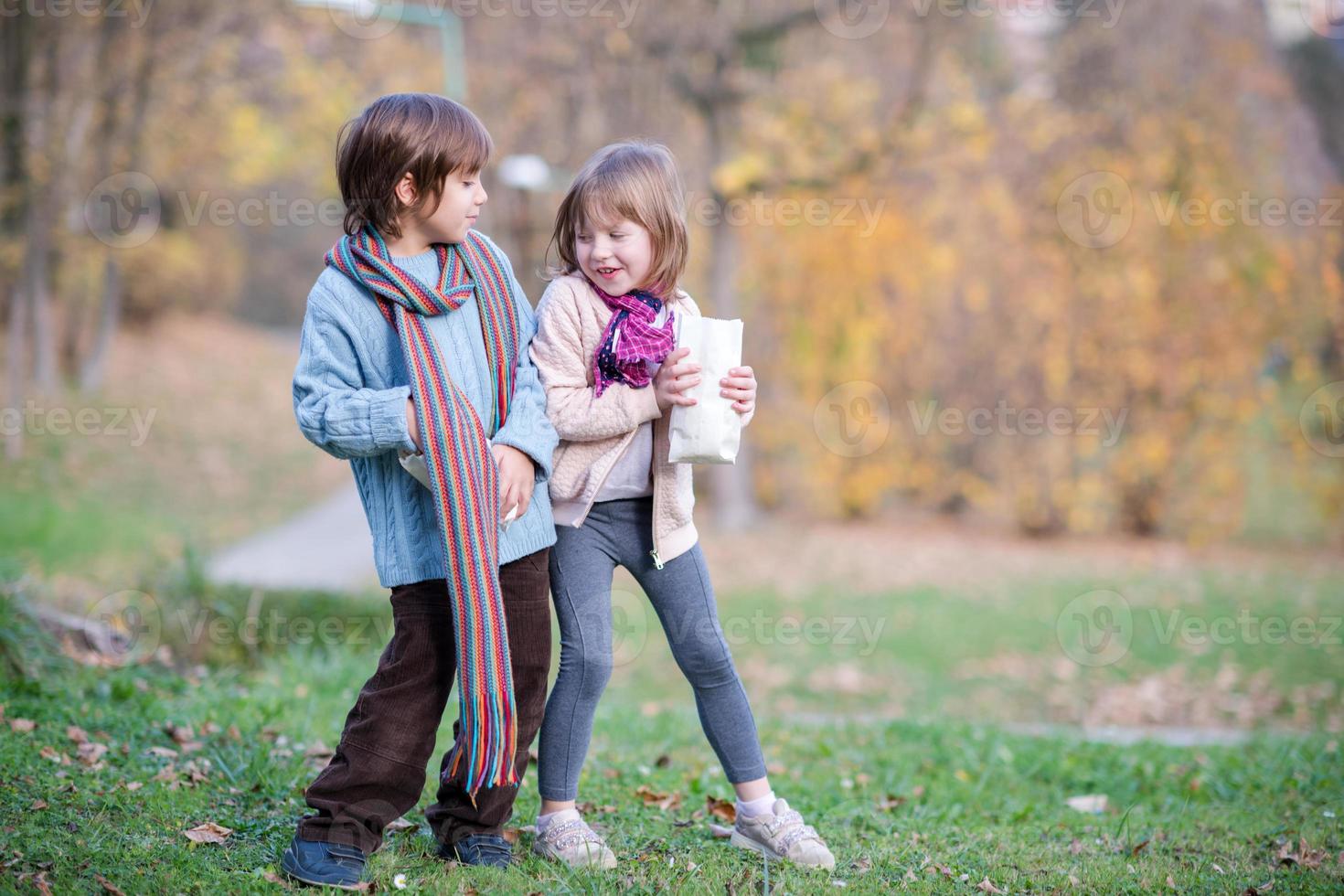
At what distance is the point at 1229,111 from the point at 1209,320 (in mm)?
2006

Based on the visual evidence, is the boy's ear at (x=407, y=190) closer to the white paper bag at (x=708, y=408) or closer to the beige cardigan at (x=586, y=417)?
the beige cardigan at (x=586, y=417)

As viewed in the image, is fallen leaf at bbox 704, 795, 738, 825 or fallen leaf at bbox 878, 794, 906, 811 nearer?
fallen leaf at bbox 704, 795, 738, 825

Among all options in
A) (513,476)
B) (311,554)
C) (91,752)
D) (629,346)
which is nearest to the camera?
(513,476)

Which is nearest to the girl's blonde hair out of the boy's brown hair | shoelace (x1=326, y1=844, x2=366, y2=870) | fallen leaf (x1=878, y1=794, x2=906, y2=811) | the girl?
the girl

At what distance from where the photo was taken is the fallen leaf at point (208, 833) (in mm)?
2592

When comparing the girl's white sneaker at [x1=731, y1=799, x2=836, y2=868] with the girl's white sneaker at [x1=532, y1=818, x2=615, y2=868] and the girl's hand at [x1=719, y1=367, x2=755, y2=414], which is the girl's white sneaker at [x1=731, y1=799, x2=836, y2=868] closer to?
the girl's white sneaker at [x1=532, y1=818, x2=615, y2=868]

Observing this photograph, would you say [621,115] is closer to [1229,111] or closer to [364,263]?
[1229,111]

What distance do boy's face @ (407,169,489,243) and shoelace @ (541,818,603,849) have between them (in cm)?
135

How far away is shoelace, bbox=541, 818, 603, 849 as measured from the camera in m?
2.61

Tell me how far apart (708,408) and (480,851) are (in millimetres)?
1109

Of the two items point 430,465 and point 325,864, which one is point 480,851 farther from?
point 430,465

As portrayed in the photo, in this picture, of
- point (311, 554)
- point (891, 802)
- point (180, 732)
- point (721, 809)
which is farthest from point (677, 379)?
point (311, 554)

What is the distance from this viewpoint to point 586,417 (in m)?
2.52

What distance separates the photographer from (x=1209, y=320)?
10.9 m
